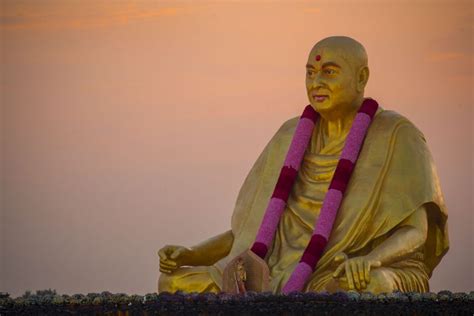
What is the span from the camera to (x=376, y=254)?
61.9ft

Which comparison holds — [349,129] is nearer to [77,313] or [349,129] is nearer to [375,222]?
[375,222]

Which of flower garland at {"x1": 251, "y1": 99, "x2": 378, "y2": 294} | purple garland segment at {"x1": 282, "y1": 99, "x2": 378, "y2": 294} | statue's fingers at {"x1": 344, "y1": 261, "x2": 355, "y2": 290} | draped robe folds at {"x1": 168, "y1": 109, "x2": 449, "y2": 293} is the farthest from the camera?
draped robe folds at {"x1": 168, "y1": 109, "x2": 449, "y2": 293}

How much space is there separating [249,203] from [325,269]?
1.38 meters

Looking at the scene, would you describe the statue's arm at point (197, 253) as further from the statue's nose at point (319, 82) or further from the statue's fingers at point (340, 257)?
the statue's nose at point (319, 82)

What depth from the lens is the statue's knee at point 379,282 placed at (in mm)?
18500

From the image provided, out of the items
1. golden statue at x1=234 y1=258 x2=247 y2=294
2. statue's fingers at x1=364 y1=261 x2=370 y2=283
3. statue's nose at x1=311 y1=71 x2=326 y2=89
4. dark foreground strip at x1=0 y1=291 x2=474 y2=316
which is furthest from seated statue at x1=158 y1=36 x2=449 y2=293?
dark foreground strip at x1=0 y1=291 x2=474 y2=316

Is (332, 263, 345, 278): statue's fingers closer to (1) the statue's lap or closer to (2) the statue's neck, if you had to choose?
(1) the statue's lap

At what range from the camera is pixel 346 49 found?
19.7 meters

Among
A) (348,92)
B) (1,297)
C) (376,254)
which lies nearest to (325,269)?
(376,254)

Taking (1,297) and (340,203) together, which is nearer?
(1,297)

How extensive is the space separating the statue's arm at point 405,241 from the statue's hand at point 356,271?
0.10m

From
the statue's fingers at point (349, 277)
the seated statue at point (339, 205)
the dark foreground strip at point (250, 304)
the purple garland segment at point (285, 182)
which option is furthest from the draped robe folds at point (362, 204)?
the dark foreground strip at point (250, 304)

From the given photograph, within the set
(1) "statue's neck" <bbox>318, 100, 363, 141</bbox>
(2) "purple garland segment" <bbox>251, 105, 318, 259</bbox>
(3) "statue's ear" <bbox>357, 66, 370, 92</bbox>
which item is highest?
(3) "statue's ear" <bbox>357, 66, 370, 92</bbox>

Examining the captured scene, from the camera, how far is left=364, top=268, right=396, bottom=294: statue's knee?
60.7 feet
